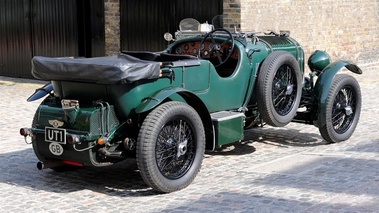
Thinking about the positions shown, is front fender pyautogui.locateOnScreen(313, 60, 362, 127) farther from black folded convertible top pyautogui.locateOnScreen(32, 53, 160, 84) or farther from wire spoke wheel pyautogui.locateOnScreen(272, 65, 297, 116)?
black folded convertible top pyautogui.locateOnScreen(32, 53, 160, 84)

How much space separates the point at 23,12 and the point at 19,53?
3.02ft

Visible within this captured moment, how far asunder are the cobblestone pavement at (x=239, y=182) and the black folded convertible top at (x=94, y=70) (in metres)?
1.07

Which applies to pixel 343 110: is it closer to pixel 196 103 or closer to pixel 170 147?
pixel 196 103

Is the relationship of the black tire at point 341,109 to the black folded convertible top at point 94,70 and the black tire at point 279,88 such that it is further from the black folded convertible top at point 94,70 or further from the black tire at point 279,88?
the black folded convertible top at point 94,70

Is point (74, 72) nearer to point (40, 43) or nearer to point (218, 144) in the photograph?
point (218, 144)

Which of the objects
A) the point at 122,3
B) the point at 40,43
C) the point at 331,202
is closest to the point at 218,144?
the point at 331,202

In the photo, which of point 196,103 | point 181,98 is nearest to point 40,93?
point 181,98

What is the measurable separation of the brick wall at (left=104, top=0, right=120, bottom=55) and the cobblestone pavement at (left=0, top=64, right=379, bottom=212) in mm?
5374

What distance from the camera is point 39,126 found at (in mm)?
6883

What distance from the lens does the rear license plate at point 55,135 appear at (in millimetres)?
6602

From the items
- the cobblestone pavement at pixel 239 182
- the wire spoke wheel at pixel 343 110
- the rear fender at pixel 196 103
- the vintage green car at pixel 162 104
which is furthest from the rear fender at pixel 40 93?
the wire spoke wheel at pixel 343 110

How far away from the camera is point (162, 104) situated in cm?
662

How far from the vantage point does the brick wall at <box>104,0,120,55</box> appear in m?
14.3

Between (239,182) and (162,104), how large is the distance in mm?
1074
